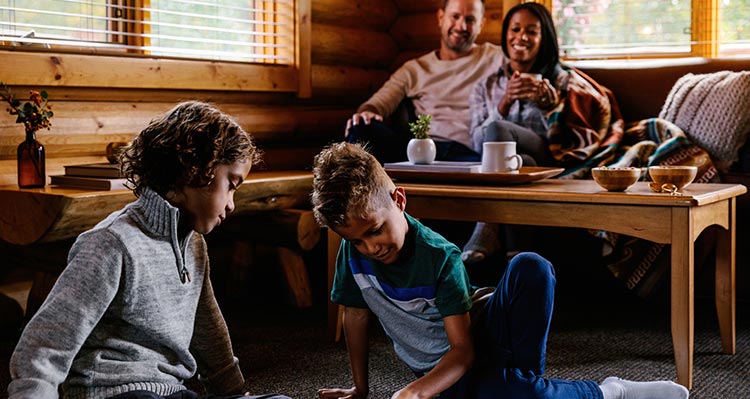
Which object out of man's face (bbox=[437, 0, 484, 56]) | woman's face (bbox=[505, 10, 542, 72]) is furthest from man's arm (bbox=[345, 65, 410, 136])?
woman's face (bbox=[505, 10, 542, 72])

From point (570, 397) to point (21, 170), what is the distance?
171 cm

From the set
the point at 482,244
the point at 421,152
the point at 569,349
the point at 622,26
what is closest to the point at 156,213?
the point at 421,152

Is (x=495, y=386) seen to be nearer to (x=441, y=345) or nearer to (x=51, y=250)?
(x=441, y=345)

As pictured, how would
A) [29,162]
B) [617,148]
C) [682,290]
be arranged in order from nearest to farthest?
[682,290], [29,162], [617,148]

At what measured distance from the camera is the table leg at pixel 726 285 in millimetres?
2416

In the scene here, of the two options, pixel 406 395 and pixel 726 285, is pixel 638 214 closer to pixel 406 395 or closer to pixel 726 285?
pixel 726 285

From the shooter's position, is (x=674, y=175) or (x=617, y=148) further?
(x=617, y=148)

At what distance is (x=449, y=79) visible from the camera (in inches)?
149

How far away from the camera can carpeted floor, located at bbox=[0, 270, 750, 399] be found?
87.4 inches

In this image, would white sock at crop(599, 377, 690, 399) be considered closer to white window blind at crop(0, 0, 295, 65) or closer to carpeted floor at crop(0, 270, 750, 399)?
carpeted floor at crop(0, 270, 750, 399)

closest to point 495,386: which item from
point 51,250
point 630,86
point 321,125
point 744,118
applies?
point 51,250

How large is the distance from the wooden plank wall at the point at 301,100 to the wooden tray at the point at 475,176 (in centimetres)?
108

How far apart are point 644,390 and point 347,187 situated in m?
0.82

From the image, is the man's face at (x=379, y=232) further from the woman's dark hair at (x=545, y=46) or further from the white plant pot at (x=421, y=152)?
the woman's dark hair at (x=545, y=46)
